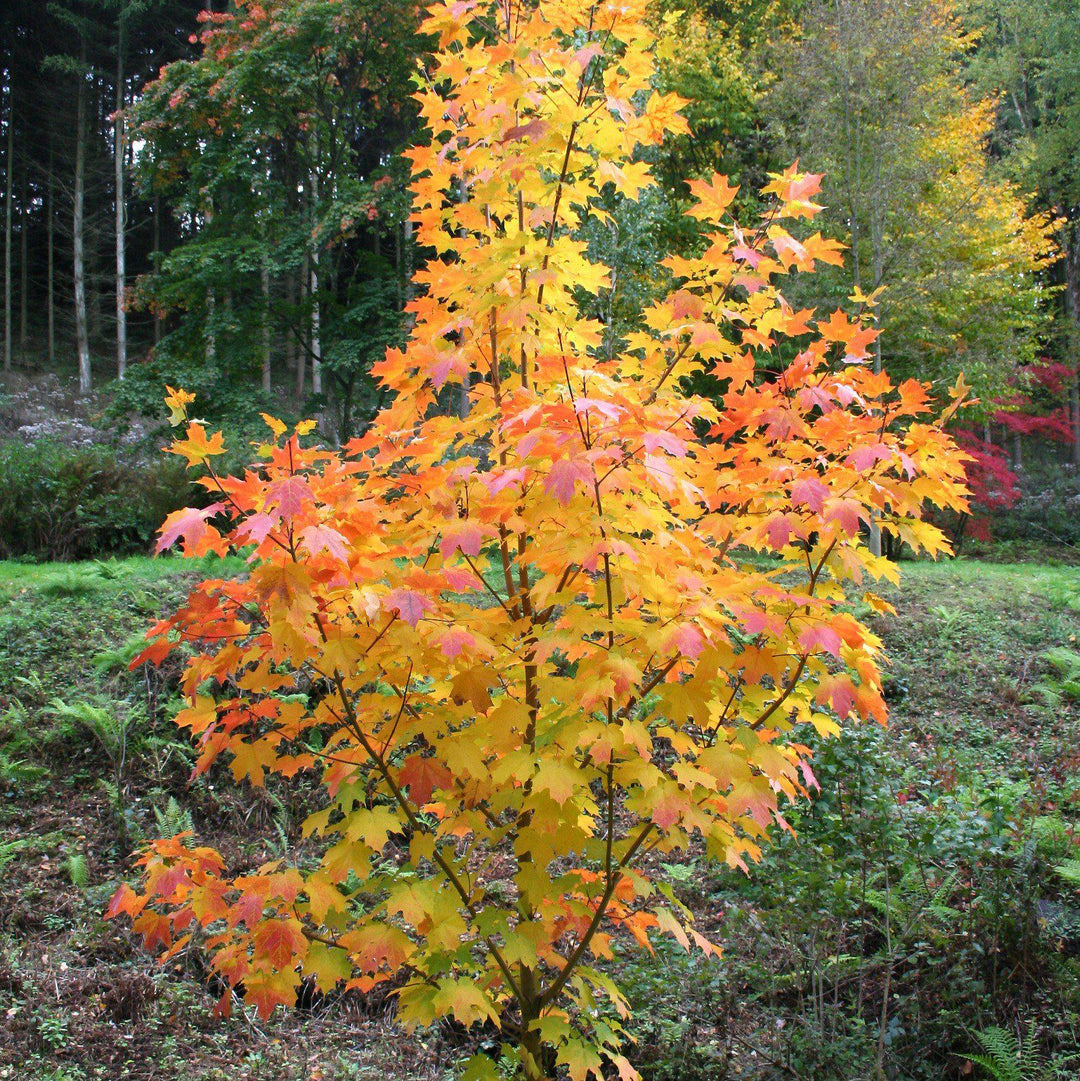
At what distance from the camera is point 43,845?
4000 millimetres

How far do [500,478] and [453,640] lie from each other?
36 cm

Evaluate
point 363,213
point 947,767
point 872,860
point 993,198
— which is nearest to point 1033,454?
point 993,198

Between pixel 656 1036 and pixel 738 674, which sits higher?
pixel 738 674

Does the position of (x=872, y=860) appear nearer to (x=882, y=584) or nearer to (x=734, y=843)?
(x=734, y=843)

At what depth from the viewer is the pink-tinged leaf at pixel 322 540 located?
1.48m

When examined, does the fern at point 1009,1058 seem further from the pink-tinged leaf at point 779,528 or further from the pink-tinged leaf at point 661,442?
the pink-tinged leaf at point 661,442

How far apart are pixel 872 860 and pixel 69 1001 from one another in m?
3.28

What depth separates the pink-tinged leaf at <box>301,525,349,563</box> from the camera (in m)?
1.48

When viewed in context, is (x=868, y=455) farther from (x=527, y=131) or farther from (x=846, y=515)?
(x=527, y=131)

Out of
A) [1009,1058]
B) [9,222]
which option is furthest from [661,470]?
[9,222]

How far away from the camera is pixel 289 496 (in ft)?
4.89

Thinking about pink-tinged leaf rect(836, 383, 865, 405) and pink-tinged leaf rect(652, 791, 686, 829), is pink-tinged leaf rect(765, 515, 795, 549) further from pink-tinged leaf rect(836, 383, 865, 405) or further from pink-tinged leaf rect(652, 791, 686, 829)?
pink-tinged leaf rect(652, 791, 686, 829)

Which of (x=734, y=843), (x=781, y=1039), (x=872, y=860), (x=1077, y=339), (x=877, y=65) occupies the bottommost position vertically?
(x=781, y=1039)

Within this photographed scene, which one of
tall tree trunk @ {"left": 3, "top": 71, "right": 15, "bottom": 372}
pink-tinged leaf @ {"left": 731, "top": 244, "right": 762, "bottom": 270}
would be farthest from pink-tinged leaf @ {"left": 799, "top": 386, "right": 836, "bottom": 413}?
tall tree trunk @ {"left": 3, "top": 71, "right": 15, "bottom": 372}
